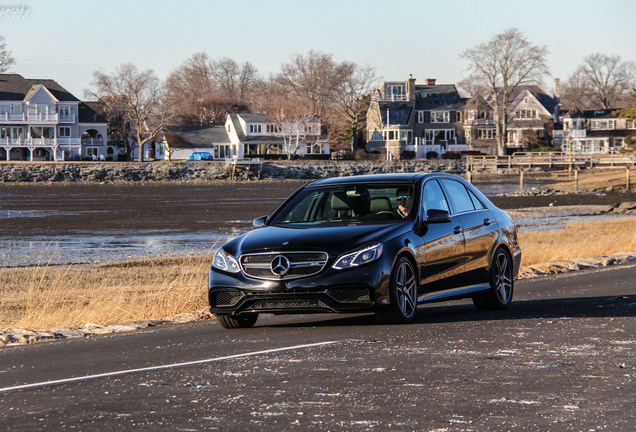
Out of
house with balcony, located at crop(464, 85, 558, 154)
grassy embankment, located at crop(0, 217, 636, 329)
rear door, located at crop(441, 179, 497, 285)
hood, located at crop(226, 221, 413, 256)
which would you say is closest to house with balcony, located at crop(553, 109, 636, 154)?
house with balcony, located at crop(464, 85, 558, 154)

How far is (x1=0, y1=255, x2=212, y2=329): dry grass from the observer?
14.3m

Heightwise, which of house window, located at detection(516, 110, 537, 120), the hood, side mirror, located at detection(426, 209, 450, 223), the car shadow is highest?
house window, located at detection(516, 110, 537, 120)

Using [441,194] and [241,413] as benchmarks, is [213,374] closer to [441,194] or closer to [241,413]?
[241,413]

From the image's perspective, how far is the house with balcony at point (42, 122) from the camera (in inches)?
4313

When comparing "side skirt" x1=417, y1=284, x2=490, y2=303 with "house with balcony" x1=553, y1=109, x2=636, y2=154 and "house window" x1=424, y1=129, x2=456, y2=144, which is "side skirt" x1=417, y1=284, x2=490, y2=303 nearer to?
"house window" x1=424, y1=129, x2=456, y2=144

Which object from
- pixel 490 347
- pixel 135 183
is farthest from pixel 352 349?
pixel 135 183

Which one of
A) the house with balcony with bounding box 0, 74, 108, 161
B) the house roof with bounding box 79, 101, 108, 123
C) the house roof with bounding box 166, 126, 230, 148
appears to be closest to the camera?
the house with balcony with bounding box 0, 74, 108, 161

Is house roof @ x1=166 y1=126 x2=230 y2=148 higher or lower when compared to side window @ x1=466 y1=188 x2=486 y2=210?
higher

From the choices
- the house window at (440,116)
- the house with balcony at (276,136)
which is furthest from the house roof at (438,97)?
the house with balcony at (276,136)

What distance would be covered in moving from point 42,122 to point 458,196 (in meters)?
102

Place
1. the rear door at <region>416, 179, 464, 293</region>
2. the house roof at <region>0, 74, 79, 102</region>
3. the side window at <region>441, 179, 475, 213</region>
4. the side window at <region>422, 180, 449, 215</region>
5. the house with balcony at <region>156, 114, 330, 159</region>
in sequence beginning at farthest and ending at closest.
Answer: the house with balcony at <region>156, 114, 330, 159</region>, the house roof at <region>0, 74, 79, 102</region>, the side window at <region>441, 179, 475, 213</region>, the side window at <region>422, 180, 449, 215</region>, the rear door at <region>416, 179, 464, 293</region>

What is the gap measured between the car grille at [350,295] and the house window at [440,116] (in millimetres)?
117355

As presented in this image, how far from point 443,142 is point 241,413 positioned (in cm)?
12139

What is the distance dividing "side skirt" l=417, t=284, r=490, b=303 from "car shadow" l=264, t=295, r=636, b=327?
257 millimetres
